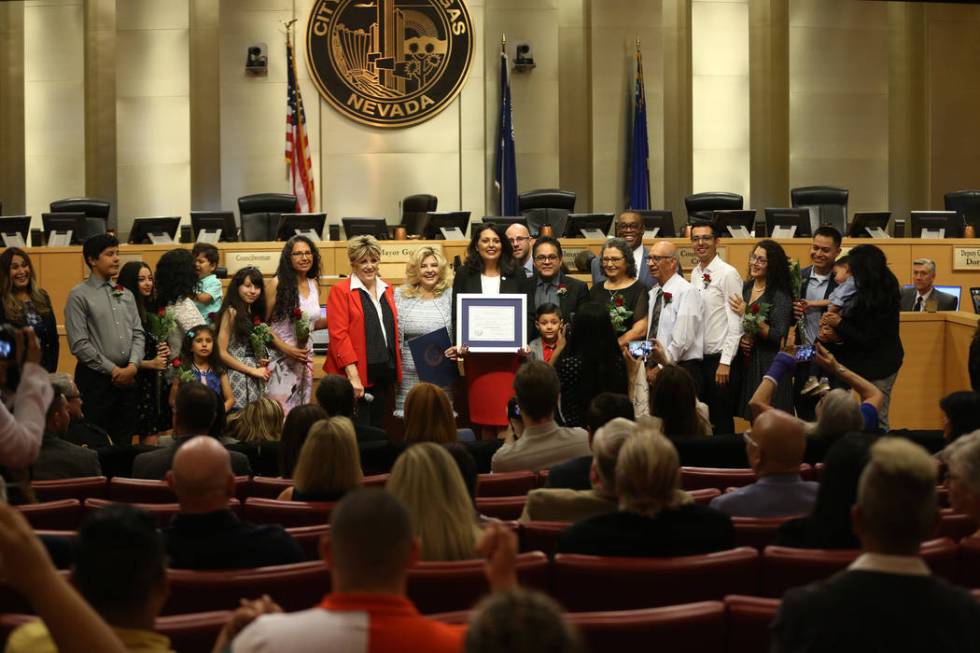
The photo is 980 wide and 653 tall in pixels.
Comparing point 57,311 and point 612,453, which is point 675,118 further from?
point 612,453

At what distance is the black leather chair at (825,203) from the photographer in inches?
584

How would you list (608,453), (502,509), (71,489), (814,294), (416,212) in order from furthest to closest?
(416,212), (814,294), (71,489), (502,509), (608,453)

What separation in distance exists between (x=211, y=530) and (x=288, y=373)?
A: 15.9 feet

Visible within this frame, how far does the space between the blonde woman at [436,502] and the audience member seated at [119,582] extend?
3.81 feet

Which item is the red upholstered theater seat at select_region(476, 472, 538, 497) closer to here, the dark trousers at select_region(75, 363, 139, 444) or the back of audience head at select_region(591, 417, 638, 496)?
the back of audience head at select_region(591, 417, 638, 496)

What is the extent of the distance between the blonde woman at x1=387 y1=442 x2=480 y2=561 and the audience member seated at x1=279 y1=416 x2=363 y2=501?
0.79 meters

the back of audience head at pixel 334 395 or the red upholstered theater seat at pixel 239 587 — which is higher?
the back of audience head at pixel 334 395

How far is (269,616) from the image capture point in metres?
2.46

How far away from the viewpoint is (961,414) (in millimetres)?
5539

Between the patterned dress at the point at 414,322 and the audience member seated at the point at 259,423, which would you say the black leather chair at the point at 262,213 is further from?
the audience member seated at the point at 259,423

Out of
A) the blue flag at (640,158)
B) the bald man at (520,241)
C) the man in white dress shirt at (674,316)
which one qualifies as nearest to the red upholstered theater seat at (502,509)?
the man in white dress shirt at (674,316)

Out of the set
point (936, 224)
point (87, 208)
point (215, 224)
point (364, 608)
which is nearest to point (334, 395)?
point (364, 608)

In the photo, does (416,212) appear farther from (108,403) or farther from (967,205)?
(108,403)

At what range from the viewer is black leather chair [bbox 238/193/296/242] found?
1330 cm
